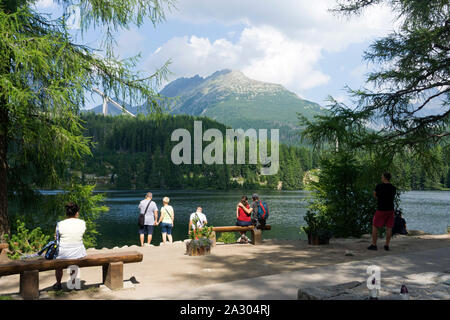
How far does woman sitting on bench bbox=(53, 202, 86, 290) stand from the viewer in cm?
571

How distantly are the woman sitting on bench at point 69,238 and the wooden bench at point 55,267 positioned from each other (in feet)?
0.51

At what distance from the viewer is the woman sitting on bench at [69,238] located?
571cm

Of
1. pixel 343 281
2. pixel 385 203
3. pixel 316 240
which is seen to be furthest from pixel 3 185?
pixel 385 203

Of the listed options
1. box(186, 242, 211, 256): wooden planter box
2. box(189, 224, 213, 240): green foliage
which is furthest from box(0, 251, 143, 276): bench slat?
box(189, 224, 213, 240): green foliage

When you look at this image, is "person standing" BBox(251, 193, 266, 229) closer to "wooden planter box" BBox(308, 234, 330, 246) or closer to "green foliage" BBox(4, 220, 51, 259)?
"wooden planter box" BBox(308, 234, 330, 246)

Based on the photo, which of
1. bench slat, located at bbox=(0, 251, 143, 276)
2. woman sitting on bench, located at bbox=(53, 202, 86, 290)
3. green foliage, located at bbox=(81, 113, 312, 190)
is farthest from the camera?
green foliage, located at bbox=(81, 113, 312, 190)

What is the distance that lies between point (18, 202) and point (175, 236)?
2081 cm

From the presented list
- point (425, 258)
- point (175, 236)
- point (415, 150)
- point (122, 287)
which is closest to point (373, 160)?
point (415, 150)

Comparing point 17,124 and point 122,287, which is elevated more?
point 17,124

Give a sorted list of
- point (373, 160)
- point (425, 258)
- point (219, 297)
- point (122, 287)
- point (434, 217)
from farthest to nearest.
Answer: point (434, 217), point (373, 160), point (425, 258), point (122, 287), point (219, 297)

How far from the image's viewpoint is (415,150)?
10.6 meters

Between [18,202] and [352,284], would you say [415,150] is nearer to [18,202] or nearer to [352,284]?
[352,284]

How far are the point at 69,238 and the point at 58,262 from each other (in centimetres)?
39

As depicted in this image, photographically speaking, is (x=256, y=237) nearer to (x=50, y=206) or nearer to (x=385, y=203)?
(x=385, y=203)
